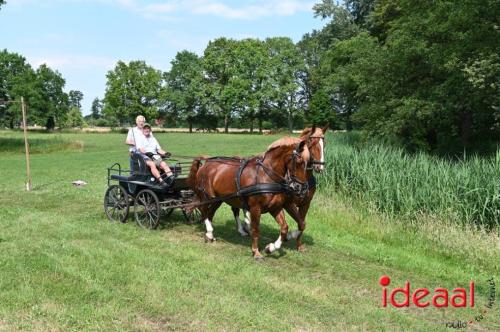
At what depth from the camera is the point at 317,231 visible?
9750mm

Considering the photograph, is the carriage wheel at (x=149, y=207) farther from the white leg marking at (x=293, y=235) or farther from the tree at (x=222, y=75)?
the tree at (x=222, y=75)

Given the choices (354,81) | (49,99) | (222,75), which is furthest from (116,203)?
(49,99)

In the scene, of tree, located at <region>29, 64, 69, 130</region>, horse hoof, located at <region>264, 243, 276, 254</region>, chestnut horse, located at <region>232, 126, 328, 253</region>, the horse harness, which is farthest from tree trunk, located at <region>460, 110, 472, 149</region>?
tree, located at <region>29, 64, 69, 130</region>

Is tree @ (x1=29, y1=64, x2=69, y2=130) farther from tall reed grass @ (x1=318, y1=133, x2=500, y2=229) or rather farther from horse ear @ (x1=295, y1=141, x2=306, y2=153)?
horse ear @ (x1=295, y1=141, x2=306, y2=153)

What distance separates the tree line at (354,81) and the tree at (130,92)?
188 millimetres

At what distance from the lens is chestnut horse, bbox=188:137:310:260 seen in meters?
7.52

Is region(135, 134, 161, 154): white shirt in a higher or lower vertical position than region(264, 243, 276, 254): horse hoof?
higher

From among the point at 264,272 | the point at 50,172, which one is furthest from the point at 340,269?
the point at 50,172

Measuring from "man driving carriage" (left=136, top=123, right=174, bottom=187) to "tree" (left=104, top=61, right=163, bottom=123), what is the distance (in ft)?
253

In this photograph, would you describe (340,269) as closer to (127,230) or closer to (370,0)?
(127,230)

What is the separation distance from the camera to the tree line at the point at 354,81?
1948cm

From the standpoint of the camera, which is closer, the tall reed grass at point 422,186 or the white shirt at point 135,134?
the tall reed grass at point 422,186

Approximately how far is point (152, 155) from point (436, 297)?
6.13 m

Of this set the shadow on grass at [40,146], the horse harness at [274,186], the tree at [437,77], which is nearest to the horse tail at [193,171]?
the horse harness at [274,186]
